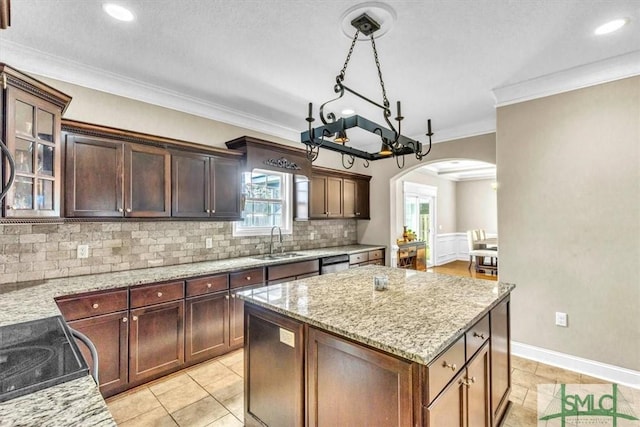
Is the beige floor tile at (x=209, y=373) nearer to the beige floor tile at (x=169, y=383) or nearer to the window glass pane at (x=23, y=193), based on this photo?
the beige floor tile at (x=169, y=383)

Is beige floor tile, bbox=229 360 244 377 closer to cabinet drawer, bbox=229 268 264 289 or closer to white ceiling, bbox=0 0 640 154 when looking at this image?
cabinet drawer, bbox=229 268 264 289

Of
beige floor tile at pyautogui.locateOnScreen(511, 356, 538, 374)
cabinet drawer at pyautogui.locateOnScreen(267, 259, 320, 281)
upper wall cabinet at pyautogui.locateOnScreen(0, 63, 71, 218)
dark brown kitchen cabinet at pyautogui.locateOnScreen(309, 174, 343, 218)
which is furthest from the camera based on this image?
dark brown kitchen cabinet at pyautogui.locateOnScreen(309, 174, 343, 218)

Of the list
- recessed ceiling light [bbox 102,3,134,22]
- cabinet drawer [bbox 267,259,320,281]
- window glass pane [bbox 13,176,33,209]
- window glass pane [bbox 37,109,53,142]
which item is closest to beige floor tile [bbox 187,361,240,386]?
cabinet drawer [bbox 267,259,320,281]

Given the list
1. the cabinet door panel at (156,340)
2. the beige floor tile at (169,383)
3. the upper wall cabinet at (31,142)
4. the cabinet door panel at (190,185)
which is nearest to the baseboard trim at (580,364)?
the beige floor tile at (169,383)

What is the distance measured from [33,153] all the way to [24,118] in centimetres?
23

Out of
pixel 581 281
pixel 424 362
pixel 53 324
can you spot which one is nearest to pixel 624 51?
pixel 581 281

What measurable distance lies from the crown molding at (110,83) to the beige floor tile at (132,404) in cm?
270

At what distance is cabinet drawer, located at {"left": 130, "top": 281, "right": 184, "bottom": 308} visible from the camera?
245 centimetres

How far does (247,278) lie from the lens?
321 centimetres

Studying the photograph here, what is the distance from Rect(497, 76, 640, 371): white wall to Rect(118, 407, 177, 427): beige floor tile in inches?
132

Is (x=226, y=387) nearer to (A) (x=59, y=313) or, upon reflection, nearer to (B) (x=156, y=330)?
(B) (x=156, y=330)

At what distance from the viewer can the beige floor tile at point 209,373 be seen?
265 centimetres

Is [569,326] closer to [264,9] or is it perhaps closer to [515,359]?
[515,359]

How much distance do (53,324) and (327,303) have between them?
1359mm
